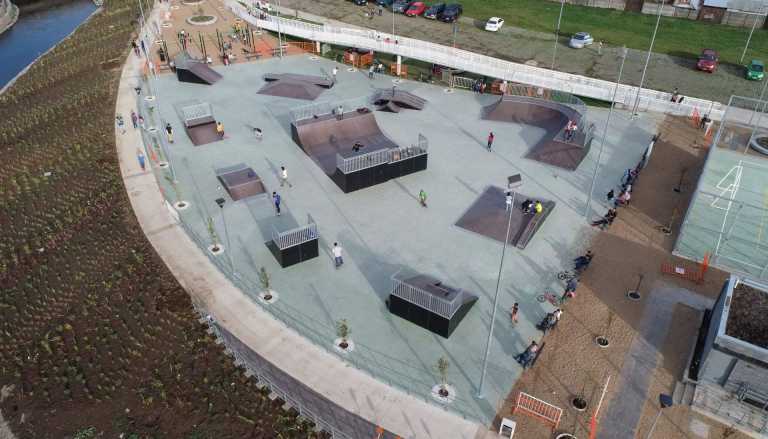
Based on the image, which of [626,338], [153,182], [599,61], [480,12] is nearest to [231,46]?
[153,182]

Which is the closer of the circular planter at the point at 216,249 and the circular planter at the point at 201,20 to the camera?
the circular planter at the point at 216,249

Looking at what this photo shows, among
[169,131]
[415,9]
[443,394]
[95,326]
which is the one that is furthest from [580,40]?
[95,326]

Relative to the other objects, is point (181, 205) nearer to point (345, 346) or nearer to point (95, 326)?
point (95, 326)

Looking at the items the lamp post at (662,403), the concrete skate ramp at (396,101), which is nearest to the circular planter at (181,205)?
the concrete skate ramp at (396,101)

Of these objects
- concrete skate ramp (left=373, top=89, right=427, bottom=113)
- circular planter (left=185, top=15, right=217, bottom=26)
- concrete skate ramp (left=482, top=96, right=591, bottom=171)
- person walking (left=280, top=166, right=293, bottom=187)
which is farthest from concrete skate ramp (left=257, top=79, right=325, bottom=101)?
circular planter (left=185, top=15, right=217, bottom=26)

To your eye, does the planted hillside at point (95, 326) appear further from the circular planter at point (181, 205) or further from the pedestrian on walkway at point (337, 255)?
the pedestrian on walkway at point (337, 255)

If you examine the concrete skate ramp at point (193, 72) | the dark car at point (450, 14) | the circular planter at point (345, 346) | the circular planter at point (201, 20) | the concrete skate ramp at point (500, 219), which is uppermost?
the dark car at point (450, 14)

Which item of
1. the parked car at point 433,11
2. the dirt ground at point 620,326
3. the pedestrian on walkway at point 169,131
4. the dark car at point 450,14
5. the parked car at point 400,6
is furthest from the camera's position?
the parked car at point 400,6
